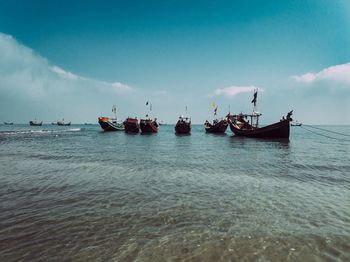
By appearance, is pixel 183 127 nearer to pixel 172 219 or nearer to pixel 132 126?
pixel 132 126

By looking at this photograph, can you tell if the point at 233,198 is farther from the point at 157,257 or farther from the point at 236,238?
the point at 157,257

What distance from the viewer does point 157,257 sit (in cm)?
456

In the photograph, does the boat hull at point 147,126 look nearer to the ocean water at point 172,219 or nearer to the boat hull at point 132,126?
the boat hull at point 132,126

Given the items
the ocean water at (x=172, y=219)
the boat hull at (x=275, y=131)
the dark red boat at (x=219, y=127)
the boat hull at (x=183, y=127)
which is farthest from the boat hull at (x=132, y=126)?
the ocean water at (x=172, y=219)

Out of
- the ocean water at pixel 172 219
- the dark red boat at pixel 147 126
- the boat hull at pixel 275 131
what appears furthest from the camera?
the dark red boat at pixel 147 126

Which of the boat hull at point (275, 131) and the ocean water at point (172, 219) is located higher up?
the boat hull at point (275, 131)

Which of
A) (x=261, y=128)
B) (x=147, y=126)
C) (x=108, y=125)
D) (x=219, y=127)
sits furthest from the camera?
(x=108, y=125)

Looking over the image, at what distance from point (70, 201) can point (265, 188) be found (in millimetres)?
7562

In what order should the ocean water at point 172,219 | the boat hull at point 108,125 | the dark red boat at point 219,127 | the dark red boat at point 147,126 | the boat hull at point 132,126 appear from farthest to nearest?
the boat hull at point 108,125, the dark red boat at point 219,127, the boat hull at point 132,126, the dark red boat at point 147,126, the ocean water at point 172,219

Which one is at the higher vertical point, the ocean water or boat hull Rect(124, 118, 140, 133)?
boat hull Rect(124, 118, 140, 133)

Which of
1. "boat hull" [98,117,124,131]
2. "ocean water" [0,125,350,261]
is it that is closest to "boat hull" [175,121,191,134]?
"boat hull" [98,117,124,131]

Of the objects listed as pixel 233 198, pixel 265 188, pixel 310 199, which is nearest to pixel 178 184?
pixel 233 198

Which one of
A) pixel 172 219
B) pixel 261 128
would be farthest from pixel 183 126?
pixel 172 219

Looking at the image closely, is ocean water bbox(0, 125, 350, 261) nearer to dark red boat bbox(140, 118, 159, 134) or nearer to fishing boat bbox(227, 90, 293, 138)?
fishing boat bbox(227, 90, 293, 138)
